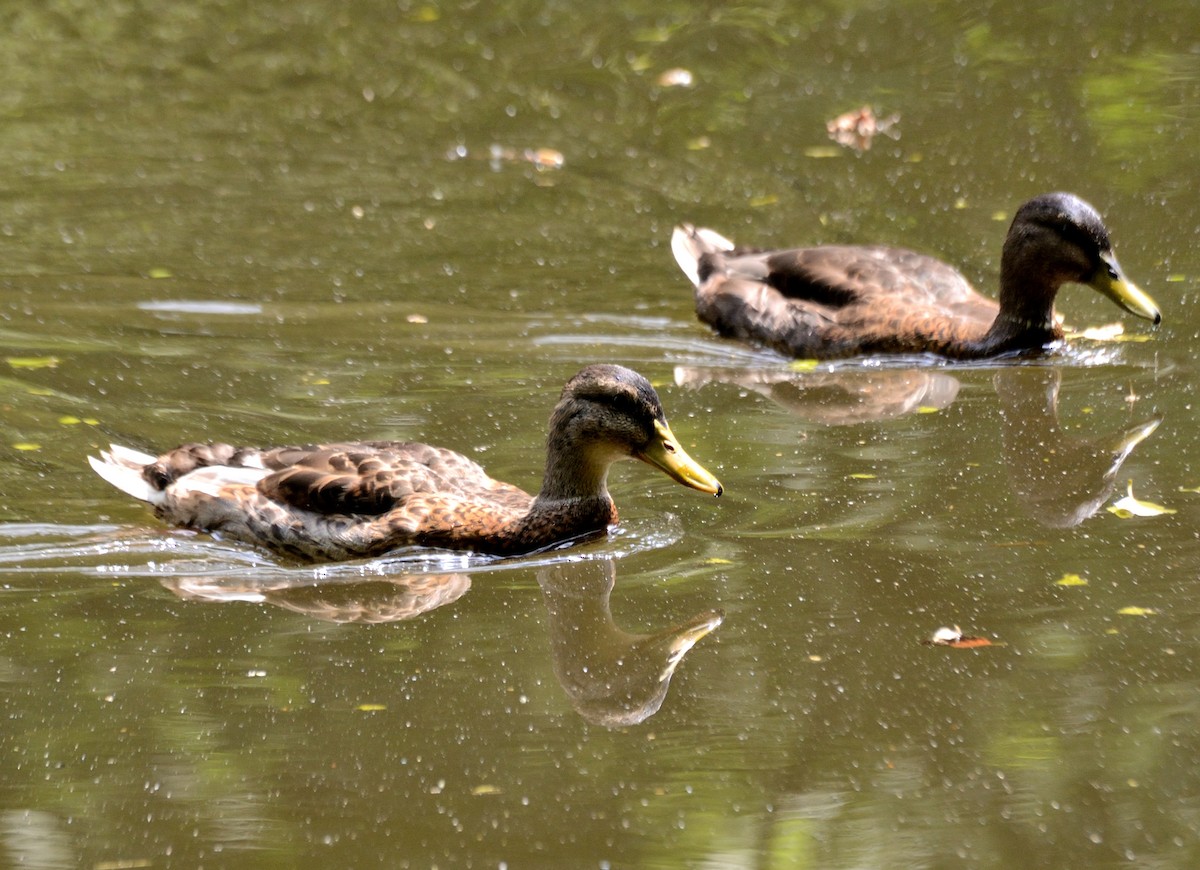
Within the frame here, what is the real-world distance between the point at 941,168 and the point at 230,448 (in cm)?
721

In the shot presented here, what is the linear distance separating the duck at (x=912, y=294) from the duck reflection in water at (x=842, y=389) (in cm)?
34

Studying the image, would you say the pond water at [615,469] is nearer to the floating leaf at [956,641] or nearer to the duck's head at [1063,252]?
the floating leaf at [956,641]

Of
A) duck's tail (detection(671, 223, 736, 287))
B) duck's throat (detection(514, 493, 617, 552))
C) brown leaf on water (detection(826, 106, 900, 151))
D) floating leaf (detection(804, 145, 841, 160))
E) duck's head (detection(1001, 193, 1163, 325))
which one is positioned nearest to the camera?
duck's throat (detection(514, 493, 617, 552))

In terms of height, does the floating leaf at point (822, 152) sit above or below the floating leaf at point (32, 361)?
above

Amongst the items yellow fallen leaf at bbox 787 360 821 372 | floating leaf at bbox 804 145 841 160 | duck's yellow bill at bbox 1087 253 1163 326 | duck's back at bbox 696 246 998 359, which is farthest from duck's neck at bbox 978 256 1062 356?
floating leaf at bbox 804 145 841 160

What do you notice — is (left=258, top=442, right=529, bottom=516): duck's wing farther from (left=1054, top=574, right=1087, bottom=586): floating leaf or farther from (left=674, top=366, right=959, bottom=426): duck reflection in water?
(left=1054, top=574, right=1087, bottom=586): floating leaf

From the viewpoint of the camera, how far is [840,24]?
16.3 meters

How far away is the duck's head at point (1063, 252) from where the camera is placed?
10961 millimetres

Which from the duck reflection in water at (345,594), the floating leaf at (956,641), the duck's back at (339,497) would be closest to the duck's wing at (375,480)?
the duck's back at (339,497)

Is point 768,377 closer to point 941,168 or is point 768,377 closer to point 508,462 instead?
point 508,462

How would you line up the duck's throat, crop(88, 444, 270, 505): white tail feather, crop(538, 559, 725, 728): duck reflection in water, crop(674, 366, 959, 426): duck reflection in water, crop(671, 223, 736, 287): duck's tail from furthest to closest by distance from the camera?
crop(671, 223, 736, 287): duck's tail, crop(674, 366, 959, 426): duck reflection in water, crop(88, 444, 270, 505): white tail feather, the duck's throat, crop(538, 559, 725, 728): duck reflection in water

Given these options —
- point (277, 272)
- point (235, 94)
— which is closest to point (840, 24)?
point (235, 94)

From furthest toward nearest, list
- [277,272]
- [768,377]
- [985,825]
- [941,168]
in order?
[941,168] < [277,272] < [768,377] < [985,825]

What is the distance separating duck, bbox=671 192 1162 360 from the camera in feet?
36.1
